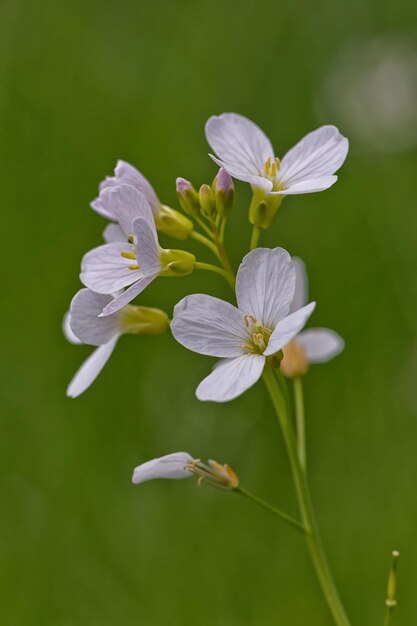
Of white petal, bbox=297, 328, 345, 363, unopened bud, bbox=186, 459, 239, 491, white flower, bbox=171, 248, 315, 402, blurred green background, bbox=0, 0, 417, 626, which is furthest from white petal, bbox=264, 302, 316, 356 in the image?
blurred green background, bbox=0, 0, 417, 626

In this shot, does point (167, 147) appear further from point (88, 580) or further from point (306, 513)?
point (306, 513)

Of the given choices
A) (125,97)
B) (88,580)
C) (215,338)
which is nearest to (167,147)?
(125,97)

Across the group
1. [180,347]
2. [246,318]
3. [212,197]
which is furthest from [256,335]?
[180,347]

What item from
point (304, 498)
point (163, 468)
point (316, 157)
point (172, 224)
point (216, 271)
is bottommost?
point (304, 498)

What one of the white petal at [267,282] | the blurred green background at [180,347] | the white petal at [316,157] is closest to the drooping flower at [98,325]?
the white petal at [267,282]

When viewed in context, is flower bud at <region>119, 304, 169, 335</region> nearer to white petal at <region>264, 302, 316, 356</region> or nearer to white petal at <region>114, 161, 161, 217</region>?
white petal at <region>114, 161, 161, 217</region>

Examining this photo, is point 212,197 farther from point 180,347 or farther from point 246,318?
point 180,347
